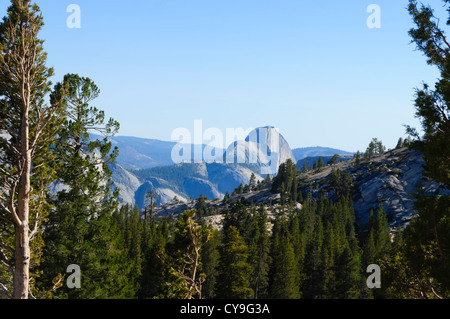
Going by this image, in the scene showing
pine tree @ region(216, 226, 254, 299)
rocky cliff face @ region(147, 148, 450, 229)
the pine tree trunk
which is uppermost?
rocky cliff face @ region(147, 148, 450, 229)

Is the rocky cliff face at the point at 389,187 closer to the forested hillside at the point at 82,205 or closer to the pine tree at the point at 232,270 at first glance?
the pine tree at the point at 232,270

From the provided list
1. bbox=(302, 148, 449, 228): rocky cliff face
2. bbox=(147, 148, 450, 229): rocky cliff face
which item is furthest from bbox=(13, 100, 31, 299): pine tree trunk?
bbox=(302, 148, 449, 228): rocky cliff face

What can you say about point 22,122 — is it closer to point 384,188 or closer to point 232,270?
point 232,270

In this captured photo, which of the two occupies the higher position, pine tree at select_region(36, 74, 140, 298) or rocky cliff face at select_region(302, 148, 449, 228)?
rocky cliff face at select_region(302, 148, 449, 228)

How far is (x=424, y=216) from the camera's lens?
14156mm

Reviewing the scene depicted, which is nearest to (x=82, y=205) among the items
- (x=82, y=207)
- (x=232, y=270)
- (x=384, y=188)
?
(x=82, y=207)

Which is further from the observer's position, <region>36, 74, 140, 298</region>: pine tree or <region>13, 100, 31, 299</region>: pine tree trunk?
<region>36, 74, 140, 298</region>: pine tree

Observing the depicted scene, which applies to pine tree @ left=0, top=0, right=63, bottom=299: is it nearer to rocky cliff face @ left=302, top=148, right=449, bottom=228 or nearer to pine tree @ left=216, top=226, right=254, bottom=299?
pine tree @ left=216, top=226, right=254, bottom=299

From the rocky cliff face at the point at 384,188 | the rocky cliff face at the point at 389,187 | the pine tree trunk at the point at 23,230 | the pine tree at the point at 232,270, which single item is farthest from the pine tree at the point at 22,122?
the rocky cliff face at the point at 389,187

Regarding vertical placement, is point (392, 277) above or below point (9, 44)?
below
